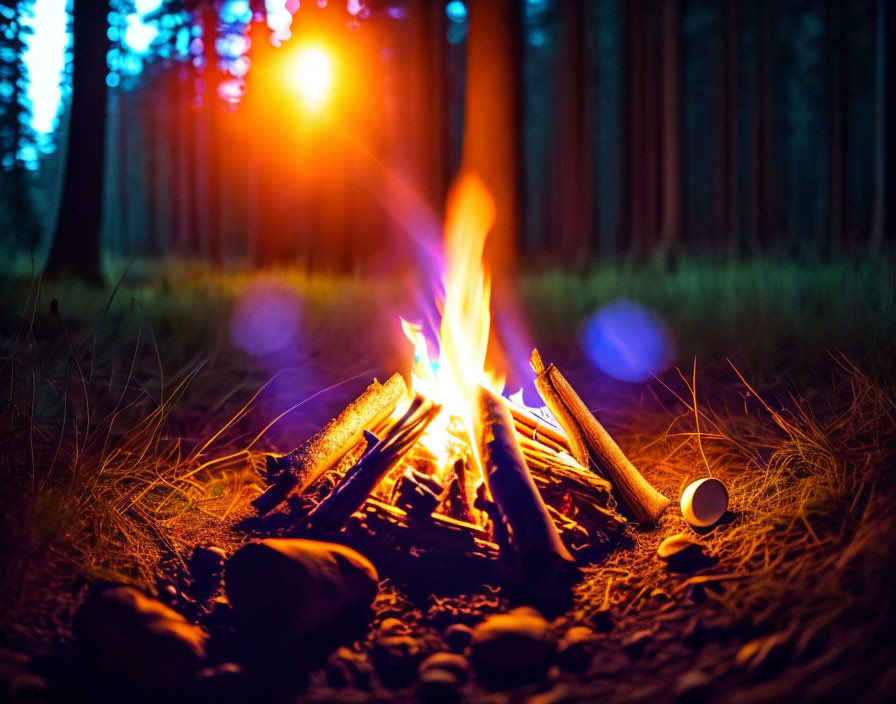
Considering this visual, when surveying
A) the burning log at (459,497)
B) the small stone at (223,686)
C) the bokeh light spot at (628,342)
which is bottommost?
the small stone at (223,686)

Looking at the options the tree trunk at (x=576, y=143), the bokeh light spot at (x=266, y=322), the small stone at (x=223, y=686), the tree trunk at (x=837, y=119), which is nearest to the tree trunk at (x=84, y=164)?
the bokeh light spot at (x=266, y=322)

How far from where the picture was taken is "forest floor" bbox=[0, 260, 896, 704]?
70.3 inches

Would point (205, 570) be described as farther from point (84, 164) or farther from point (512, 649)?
point (84, 164)

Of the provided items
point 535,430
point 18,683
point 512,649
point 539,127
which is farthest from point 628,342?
point 539,127

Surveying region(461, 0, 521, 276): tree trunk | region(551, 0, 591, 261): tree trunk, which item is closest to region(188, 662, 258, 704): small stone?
region(461, 0, 521, 276): tree trunk

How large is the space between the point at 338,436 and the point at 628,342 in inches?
109

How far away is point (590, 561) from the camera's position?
253 cm

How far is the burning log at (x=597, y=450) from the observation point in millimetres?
2719

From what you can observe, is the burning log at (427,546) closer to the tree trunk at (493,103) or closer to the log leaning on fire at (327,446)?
the log leaning on fire at (327,446)

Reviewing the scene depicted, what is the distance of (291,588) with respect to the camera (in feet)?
6.91

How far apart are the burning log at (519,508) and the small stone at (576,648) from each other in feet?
0.64

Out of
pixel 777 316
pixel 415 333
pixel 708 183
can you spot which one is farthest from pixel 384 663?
pixel 708 183

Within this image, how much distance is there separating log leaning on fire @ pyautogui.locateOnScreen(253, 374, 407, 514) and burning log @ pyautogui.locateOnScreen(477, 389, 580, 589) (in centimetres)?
48

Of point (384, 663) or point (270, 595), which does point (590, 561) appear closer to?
point (384, 663)
